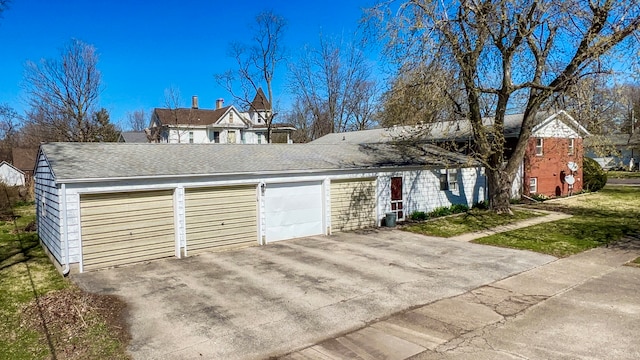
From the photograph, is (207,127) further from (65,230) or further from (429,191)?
(65,230)

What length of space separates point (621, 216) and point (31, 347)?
21.9m

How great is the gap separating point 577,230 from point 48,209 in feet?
59.3

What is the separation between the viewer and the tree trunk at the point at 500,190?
18781mm

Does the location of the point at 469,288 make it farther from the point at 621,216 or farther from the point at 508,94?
the point at 621,216

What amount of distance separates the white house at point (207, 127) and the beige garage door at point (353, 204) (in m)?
27.5

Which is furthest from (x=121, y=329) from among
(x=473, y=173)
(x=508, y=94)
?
(x=473, y=173)

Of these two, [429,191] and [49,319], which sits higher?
[429,191]

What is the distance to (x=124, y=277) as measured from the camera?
10438 millimetres

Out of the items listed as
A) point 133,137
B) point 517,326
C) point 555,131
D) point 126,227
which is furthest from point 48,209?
point 133,137

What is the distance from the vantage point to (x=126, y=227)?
1165 cm

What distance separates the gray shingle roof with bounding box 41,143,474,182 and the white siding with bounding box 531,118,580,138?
810cm

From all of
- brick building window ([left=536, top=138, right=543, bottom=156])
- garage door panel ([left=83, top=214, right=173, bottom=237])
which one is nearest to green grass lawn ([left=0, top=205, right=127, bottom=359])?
garage door panel ([left=83, top=214, right=173, bottom=237])

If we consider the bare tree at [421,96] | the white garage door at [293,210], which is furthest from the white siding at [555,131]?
the white garage door at [293,210]

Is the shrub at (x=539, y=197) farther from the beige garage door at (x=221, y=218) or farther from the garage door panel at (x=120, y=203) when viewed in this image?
the garage door panel at (x=120, y=203)
